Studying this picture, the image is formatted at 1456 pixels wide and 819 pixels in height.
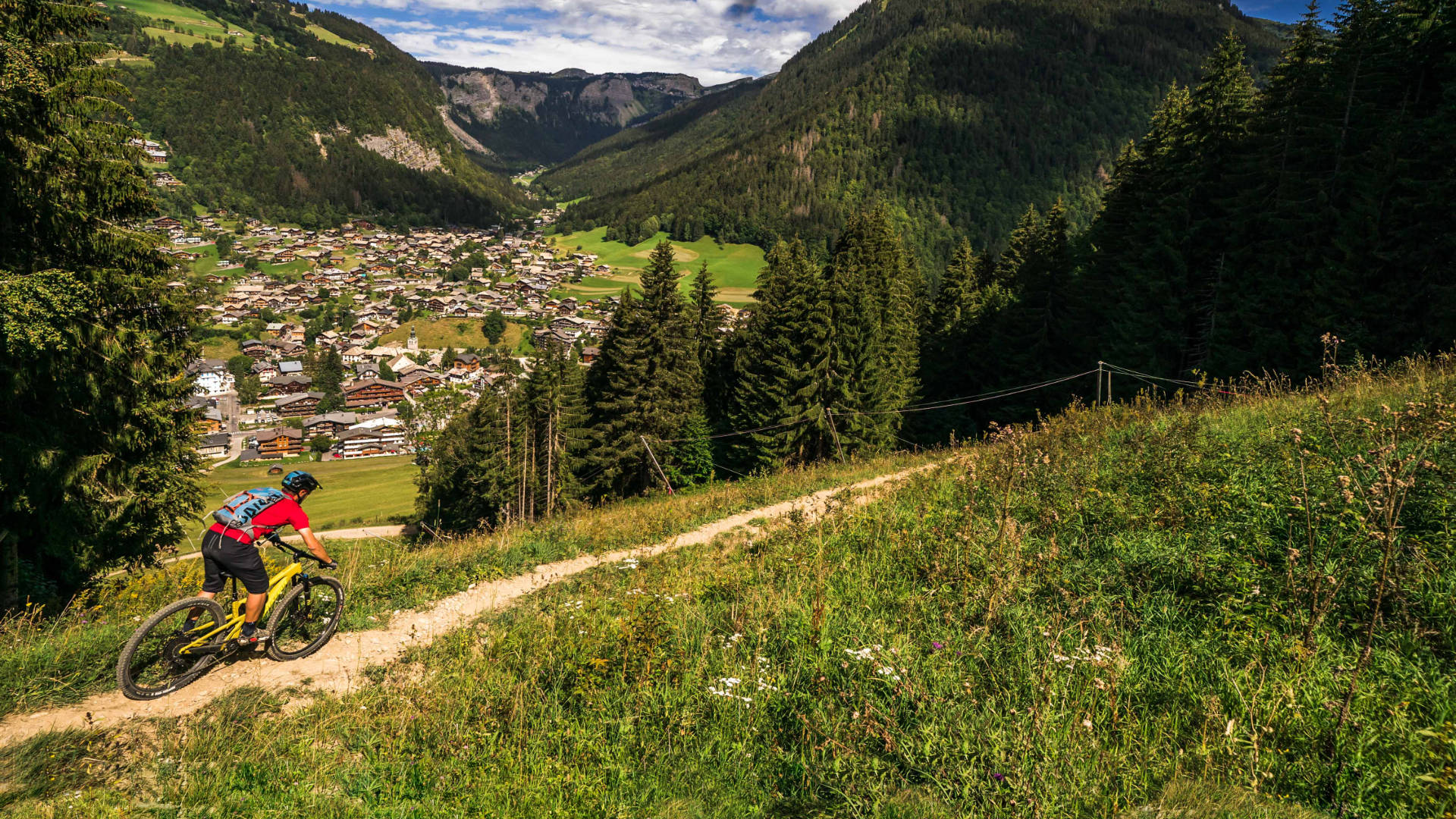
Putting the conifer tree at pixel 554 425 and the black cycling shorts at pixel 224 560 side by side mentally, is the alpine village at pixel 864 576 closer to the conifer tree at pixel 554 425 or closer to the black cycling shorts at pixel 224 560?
the black cycling shorts at pixel 224 560

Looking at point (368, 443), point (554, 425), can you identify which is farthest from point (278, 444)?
point (554, 425)

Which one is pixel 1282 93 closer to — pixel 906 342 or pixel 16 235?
pixel 906 342

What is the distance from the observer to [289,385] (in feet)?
432

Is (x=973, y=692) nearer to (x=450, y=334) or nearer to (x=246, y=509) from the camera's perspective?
(x=246, y=509)

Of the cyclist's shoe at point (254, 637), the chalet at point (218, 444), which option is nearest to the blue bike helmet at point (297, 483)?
the cyclist's shoe at point (254, 637)

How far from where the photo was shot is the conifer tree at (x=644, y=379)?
3306cm

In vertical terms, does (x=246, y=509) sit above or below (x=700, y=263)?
below

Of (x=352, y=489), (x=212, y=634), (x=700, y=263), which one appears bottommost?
(x=352, y=489)

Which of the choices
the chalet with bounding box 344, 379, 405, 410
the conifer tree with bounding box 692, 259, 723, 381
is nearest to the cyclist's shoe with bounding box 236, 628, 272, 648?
the conifer tree with bounding box 692, 259, 723, 381

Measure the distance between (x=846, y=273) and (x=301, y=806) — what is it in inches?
1255

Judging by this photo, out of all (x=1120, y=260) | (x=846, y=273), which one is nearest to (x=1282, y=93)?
(x=1120, y=260)

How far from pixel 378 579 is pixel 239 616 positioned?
8.67 feet

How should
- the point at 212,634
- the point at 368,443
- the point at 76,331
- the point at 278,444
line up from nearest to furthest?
the point at 212,634
the point at 76,331
the point at 278,444
the point at 368,443

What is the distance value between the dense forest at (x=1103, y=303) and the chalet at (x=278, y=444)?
6951 cm
